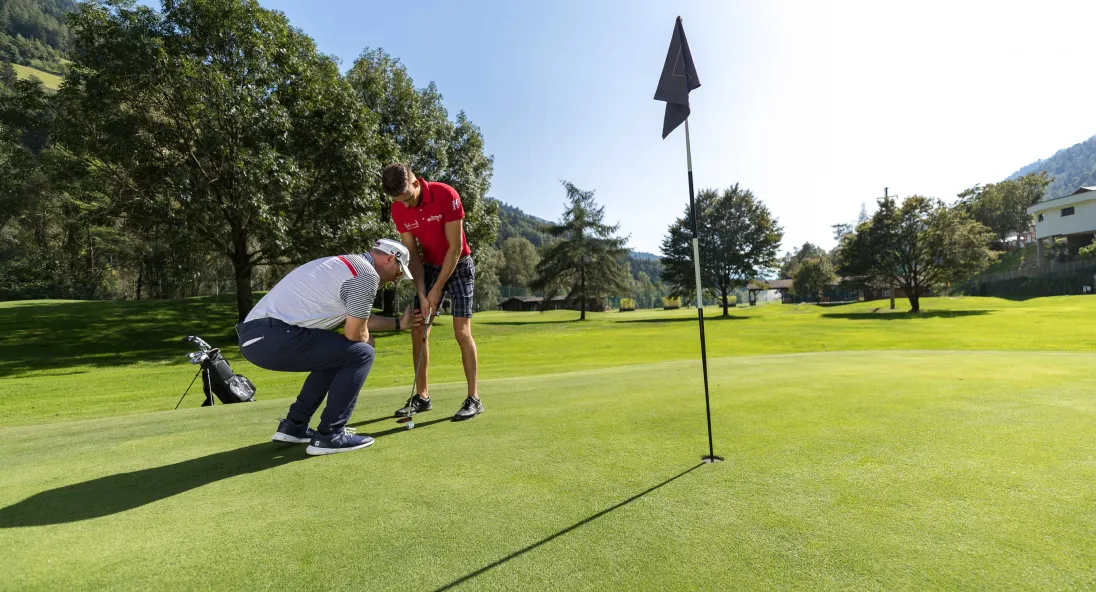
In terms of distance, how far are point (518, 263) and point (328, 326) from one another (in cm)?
10856

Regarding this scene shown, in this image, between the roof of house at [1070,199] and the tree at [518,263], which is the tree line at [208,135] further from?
the tree at [518,263]

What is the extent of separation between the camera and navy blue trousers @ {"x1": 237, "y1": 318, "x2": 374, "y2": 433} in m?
3.79

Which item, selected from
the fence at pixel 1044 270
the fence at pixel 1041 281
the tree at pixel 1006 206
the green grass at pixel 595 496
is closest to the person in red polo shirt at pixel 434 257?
the green grass at pixel 595 496

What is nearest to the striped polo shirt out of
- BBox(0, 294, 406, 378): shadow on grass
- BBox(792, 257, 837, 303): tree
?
BBox(0, 294, 406, 378): shadow on grass

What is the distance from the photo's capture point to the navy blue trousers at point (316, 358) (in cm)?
379

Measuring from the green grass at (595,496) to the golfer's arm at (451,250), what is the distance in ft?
4.68

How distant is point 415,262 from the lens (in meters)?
5.35

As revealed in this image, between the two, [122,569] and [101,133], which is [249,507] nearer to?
[122,569]

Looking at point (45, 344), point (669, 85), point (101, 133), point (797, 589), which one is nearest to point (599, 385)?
point (669, 85)

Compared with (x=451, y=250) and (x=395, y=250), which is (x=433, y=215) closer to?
(x=451, y=250)

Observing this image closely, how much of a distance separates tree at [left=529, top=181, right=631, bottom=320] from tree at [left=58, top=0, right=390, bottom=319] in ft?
107

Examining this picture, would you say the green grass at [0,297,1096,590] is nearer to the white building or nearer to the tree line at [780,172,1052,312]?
the tree line at [780,172,1052,312]

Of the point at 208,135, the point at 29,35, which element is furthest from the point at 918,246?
the point at 29,35

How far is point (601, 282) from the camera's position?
2125 inches
